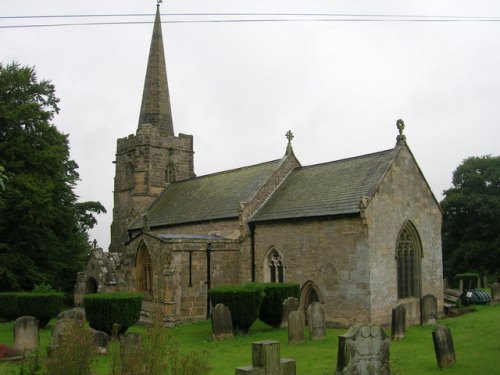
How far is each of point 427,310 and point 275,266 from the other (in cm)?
673

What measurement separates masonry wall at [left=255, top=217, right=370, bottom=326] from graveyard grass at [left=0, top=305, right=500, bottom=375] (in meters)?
1.10

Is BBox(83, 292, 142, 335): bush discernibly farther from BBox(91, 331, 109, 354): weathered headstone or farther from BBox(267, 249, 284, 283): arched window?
BBox(267, 249, 284, 283): arched window

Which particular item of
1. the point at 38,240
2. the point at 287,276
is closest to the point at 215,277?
the point at 287,276

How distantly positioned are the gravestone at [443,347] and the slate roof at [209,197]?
44.6ft

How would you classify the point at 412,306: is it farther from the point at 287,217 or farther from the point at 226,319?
the point at 226,319

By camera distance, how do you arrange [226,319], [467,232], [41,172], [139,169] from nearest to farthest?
[226,319] < [41,172] < [139,169] < [467,232]

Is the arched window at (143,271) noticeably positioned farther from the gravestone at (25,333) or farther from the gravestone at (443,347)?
the gravestone at (443,347)

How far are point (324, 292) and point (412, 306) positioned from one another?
11.9 ft

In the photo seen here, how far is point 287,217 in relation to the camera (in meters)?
22.7

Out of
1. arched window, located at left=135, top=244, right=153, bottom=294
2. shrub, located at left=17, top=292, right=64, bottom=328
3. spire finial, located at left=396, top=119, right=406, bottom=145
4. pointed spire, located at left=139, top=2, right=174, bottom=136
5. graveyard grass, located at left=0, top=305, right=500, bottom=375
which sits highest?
pointed spire, located at left=139, top=2, right=174, bottom=136

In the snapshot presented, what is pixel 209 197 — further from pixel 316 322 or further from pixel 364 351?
pixel 364 351

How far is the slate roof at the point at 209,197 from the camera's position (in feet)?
87.9

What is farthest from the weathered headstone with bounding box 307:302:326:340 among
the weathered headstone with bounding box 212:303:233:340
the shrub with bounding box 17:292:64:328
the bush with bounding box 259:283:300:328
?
the shrub with bounding box 17:292:64:328

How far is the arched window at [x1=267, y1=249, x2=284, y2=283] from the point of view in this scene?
2325 centimetres
